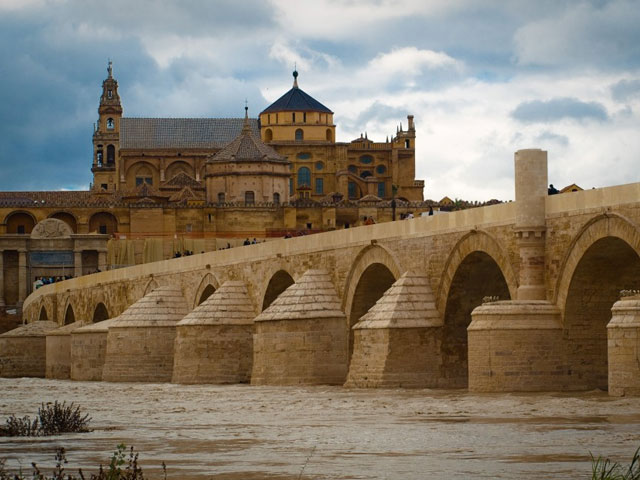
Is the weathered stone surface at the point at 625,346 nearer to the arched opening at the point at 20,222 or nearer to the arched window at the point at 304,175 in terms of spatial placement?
the arched opening at the point at 20,222

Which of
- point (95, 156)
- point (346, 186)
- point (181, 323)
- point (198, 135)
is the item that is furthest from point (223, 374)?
point (95, 156)

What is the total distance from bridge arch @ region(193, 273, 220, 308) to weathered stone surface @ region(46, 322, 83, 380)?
794 cm

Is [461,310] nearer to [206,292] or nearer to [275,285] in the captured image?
[275,285]

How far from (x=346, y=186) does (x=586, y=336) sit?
86.8 m

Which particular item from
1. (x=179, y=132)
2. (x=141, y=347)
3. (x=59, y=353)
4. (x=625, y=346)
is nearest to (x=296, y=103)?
(x=179, y=132)

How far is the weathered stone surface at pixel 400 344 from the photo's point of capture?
106ft

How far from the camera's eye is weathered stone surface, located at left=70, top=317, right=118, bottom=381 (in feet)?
166

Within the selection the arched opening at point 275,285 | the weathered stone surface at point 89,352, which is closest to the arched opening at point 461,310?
the arched opening at point 275,285

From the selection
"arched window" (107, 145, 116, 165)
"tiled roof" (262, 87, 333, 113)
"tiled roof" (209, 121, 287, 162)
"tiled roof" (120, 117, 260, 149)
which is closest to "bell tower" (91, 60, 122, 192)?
"arched window" (107, 145, 116, 165)

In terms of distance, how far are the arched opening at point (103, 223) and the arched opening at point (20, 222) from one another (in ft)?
16.4

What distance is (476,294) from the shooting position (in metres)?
33.4

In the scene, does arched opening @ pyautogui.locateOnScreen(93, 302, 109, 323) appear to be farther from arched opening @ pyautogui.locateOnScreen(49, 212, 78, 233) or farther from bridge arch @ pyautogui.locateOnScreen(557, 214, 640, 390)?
arched opening @ pyautogui.locateOnScreen(49, 212, 78, 233)

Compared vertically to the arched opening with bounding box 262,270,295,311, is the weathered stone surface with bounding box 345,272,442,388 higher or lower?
lower

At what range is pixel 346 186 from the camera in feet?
378
